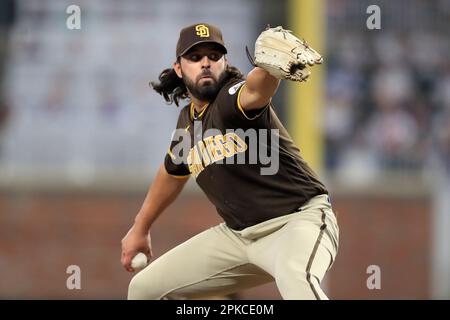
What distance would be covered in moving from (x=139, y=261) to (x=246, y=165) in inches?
44.4

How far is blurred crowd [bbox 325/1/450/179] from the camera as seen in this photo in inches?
471

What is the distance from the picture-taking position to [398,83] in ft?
40.7

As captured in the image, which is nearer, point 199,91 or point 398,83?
point 199,91

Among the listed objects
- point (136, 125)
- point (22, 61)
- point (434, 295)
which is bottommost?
point (434, 295)

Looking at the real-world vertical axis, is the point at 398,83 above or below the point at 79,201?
above

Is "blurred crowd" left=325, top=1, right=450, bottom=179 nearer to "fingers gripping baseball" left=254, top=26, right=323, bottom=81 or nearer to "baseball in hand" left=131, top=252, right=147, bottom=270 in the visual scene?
"baseball in hand" left=131, top=252, right=147, bottom=270

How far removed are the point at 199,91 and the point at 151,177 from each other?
5.83 m

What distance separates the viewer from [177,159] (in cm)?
602

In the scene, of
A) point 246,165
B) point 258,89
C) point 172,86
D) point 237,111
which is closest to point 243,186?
point 246,165

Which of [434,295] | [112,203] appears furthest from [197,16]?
[434,295]

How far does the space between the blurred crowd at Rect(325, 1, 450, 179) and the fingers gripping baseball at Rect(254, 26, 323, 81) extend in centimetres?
704

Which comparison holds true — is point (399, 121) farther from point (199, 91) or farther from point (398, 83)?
point (199, 91)
